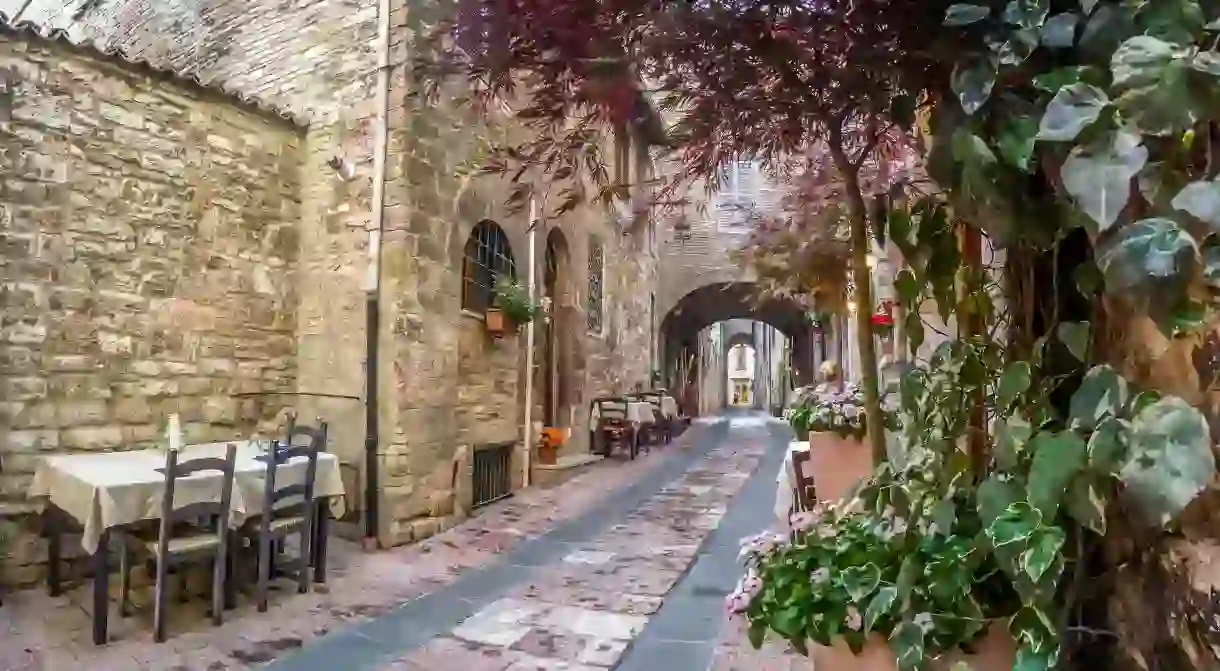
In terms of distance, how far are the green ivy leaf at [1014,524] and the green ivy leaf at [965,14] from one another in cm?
61

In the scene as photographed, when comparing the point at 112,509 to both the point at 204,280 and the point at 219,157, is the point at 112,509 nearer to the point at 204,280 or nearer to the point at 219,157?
the point at 204,280

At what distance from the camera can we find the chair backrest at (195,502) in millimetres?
3057

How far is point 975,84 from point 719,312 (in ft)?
61.0

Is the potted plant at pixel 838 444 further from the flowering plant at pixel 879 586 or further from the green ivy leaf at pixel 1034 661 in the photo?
the green ivy leaf at pixel 1034 661

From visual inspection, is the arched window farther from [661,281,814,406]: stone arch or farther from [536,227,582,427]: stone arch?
[661,281,814,406]: stone arch

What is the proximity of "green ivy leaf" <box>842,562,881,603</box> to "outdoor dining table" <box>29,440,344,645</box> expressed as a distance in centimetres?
289

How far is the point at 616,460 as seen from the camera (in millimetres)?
9258

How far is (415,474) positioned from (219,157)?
233 centimetres

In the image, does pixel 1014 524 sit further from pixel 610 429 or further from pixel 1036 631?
pixel 610 429

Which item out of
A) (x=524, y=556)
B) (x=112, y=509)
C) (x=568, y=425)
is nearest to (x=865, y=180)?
(x=524, y=556)

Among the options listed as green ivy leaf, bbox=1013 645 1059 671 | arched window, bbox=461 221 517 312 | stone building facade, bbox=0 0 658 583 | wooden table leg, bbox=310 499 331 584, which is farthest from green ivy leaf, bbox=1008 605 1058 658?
arched window, bbox=461 221 517 312

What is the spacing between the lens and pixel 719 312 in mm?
19469

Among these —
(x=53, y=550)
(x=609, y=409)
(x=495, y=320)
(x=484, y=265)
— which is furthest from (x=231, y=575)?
(x=609, y=409)

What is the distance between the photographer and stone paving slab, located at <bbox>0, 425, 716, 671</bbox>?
9.44 ft
